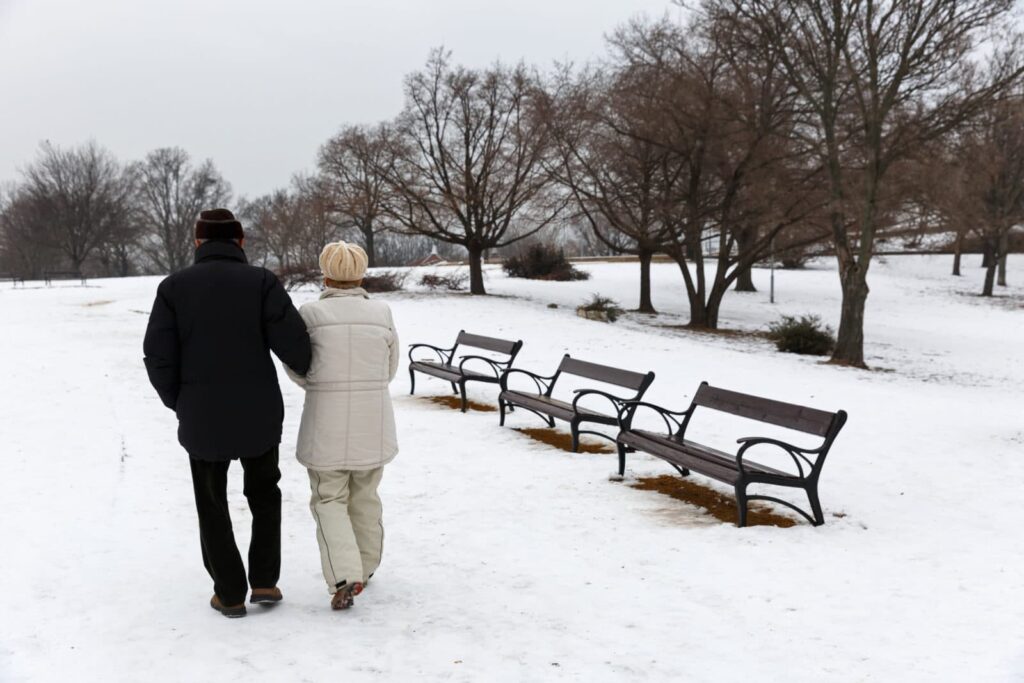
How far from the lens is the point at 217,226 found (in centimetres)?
346

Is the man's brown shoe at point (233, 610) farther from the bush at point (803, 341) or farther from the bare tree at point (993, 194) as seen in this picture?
the bare tree at point (993, 194)

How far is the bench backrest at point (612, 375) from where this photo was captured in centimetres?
685

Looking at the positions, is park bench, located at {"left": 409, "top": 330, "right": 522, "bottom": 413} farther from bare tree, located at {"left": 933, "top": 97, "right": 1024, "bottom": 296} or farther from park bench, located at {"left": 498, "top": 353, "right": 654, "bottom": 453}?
bare tree, located at {"left": 933, "top": 97, "right": 1024, "bottom": 296}

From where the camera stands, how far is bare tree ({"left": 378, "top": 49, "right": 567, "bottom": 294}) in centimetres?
2447

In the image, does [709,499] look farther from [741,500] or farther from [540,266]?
[540,266]

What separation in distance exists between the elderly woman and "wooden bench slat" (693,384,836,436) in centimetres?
310

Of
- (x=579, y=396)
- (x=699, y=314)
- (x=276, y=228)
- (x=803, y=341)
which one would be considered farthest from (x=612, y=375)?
(x=276, y=228)

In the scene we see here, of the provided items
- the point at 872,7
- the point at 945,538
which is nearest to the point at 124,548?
the point at 945,538

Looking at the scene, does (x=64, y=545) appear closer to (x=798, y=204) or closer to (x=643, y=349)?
(x=643, y=349)

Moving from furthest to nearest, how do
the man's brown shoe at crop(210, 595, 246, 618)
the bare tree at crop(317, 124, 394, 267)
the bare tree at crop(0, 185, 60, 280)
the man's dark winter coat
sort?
the bare tree at crop(0, 185, 60, 280) → the bare tree at crop(317, 124, 394, 267) → the man's brown shoe at crop(210, 595, 246, 618) → the man's dark winter coat

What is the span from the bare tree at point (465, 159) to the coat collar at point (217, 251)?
69.5 feet

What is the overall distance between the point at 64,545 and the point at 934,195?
22.5 m

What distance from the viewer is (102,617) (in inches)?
145

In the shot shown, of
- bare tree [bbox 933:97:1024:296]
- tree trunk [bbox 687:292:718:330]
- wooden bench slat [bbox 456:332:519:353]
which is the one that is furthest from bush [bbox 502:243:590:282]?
wooden bench slat [bbox 456:332:519:353]
